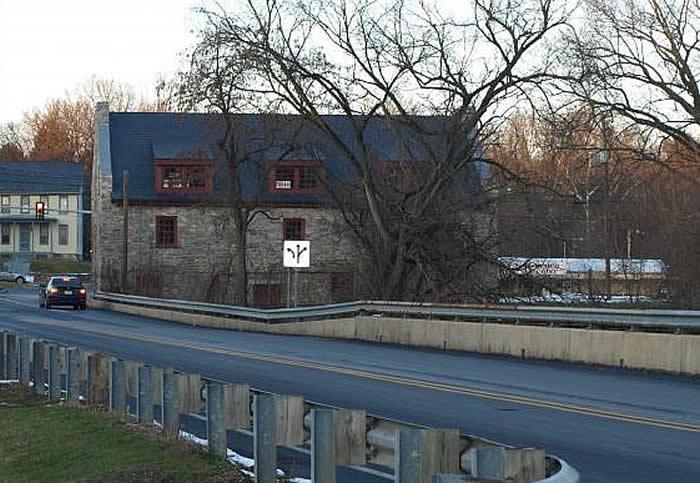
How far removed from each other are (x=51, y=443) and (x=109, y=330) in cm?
2381

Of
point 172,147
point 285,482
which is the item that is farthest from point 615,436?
point 172,147

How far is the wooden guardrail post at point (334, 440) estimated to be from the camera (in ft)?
27.4

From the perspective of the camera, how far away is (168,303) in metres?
50.6

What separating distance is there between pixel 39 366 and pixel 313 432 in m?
12.1

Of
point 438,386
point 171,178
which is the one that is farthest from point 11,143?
point 438,386

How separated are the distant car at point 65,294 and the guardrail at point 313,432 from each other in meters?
42.1

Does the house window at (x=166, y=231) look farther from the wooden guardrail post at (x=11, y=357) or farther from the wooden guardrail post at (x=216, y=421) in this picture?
the wooden guardrail post at (x=216, y=421)

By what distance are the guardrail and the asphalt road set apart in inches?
111

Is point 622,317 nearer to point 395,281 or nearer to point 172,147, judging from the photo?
point 395,281

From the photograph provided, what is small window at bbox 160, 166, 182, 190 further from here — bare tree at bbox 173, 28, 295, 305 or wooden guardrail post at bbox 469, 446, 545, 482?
wooden guardrail post at bbox 469, 446, 545, 482

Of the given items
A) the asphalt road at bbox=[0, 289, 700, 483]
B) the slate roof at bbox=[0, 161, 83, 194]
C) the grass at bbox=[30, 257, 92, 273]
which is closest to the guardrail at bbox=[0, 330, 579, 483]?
the asphalt road at bbox=[0, 289, 700, 483]

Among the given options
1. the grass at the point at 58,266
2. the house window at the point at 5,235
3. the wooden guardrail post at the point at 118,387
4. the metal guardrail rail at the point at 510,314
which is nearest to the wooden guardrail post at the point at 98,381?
the wooden guardrail post at the point at 118,387

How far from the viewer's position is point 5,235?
371 feet

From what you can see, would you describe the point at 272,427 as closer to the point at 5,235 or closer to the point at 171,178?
the point at 171,178
